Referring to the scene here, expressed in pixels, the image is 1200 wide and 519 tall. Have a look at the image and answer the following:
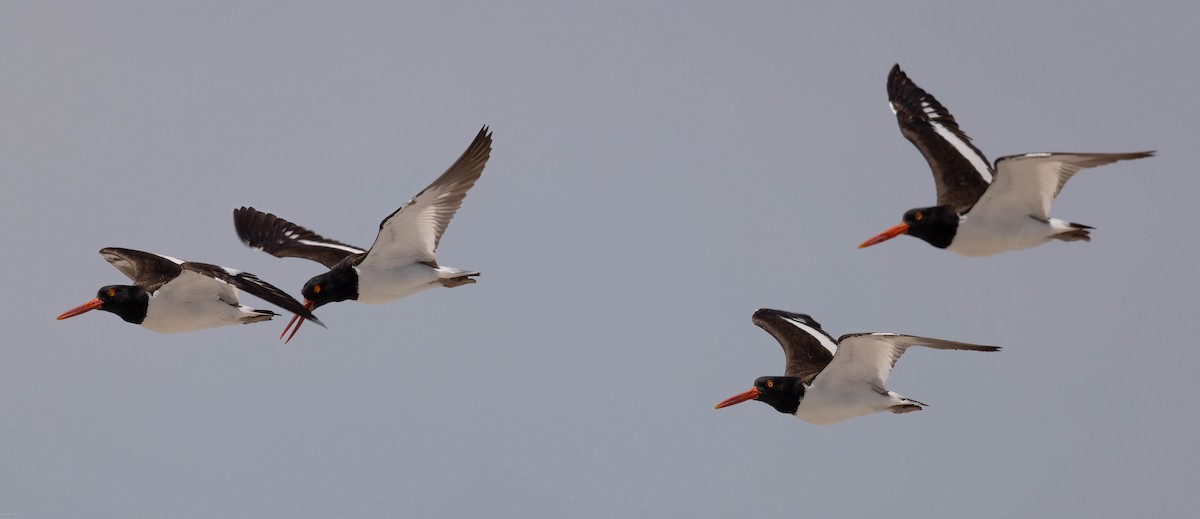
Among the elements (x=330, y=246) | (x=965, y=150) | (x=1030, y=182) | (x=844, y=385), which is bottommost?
(x=844, y=385)

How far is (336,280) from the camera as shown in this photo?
18938 millimetres

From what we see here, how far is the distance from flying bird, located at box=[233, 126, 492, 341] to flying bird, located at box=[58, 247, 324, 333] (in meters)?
0.95

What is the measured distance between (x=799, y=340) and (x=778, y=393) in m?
1.73

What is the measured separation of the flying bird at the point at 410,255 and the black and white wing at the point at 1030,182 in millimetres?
5655

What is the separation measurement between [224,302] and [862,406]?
7464mm

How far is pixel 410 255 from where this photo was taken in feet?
61.3

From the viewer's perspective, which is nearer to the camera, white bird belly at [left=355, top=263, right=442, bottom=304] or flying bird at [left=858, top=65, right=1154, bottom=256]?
flying bird at [left=858, top=65, right=1154, bottom=256]

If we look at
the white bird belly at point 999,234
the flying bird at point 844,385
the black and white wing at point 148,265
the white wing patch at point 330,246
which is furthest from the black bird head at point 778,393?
the black and white wing at point 148,265

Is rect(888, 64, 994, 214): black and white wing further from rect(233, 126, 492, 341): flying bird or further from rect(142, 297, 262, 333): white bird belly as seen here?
rect(142, 297, 262, 333): white bird belly

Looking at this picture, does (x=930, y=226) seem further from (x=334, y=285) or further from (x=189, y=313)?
(x=189, y=313)

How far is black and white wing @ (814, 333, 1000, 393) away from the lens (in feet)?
53.0

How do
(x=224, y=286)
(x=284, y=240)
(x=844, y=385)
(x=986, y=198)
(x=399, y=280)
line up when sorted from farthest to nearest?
(x=284, y=240), (x=399, y=280), (x=224, y=286), (x=986, y=198), (x=844, y=385)

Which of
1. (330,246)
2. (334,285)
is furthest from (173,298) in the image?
(330,246)

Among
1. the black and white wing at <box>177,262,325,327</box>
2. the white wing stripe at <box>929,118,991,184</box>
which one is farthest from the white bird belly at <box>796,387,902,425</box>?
the black and white wing at <box>177,262,325,327</box>
